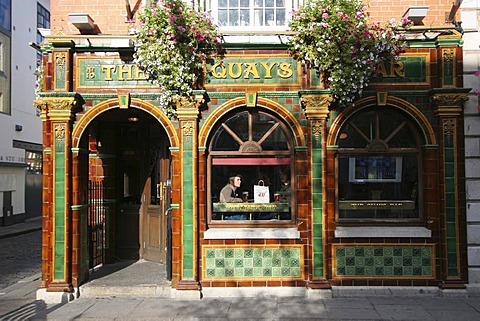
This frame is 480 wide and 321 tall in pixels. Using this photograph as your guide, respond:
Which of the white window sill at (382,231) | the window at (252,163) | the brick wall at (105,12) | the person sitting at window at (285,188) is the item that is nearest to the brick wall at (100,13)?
the brick wall at (105,12)

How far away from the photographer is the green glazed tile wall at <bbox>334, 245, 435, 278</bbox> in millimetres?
8398

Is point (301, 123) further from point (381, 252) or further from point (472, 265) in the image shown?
point (472, 265)

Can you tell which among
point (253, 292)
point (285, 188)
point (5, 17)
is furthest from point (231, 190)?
point (5, 17)

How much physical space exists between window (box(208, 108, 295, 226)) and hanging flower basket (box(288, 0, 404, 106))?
1.39 m

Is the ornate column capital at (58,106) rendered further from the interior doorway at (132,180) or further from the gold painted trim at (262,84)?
the gold painted trim at (262,84)

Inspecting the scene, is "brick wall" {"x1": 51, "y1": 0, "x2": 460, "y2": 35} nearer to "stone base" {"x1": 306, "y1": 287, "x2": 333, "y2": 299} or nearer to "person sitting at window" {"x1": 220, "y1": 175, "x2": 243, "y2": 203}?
"person sitting at window" {"x1": 220, "y1": 175, "x2": 243, "y2": 203}

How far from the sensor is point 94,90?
8.65m

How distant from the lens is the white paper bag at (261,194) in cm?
886

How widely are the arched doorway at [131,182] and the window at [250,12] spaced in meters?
2.78

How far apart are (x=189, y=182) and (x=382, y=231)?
3.71 meters

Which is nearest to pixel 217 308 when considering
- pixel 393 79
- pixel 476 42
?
pixel 393 79

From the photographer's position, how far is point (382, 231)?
8.47 metres

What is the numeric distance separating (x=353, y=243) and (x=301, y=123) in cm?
244

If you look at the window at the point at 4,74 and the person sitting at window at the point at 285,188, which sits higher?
the window at the point at 4,74
